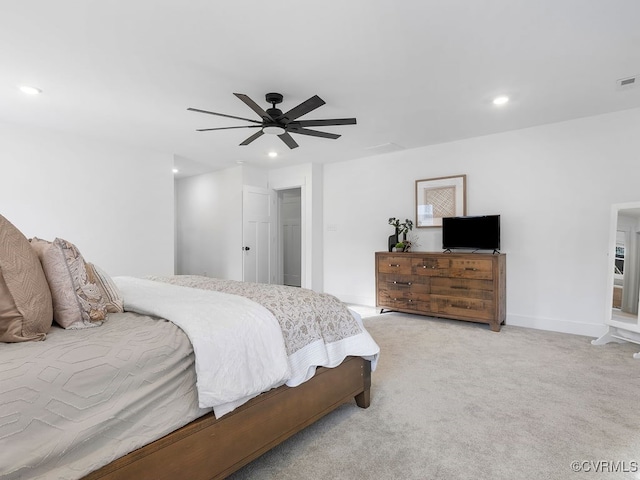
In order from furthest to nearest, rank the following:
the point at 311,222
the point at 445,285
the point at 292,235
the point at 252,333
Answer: the point at 292,235, the point at 311,222, the point at 445,285, the point at 252,333

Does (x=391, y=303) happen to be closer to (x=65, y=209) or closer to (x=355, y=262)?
(x=355, y=262)

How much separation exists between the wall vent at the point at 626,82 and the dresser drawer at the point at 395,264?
2603 mm

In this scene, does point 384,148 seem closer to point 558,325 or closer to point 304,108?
point 304,108

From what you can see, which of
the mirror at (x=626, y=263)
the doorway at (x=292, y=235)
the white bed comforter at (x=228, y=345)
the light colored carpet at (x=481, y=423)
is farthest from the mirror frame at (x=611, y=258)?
the doorway at (x=292, y=235)

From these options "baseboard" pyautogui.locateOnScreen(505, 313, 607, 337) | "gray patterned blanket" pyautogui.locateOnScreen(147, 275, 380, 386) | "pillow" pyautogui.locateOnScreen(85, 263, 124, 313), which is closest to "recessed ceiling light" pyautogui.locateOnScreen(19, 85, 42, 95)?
"pillow" pyautogui.locateOnScreen(85, 263, 124, 313)

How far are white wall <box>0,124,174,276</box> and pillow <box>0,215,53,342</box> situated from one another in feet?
11.0

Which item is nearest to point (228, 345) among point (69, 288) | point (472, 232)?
point (69, 288)

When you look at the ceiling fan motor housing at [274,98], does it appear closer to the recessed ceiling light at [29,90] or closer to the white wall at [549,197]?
the recessed ceiling light at [29,90]

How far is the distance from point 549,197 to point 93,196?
18.0 ft

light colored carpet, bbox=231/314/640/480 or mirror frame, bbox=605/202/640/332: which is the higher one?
mirror frame, bbox=605/202/640/332

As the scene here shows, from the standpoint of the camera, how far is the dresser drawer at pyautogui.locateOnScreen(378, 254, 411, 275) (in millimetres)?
4488

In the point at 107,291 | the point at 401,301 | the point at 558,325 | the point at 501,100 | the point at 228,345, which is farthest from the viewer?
the point at 401,301

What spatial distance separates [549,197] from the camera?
3.92 m

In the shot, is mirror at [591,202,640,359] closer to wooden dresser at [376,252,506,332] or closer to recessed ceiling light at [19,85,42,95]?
wooden dresser at [376,252,506,332]
